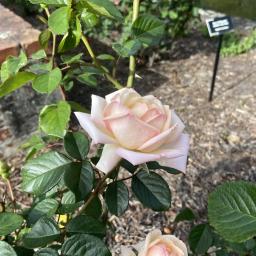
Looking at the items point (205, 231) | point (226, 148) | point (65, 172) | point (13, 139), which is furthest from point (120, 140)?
point (226, 148)

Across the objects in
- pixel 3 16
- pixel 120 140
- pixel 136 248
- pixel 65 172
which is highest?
pixel 120 140

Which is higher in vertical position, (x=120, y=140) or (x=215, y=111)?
(x=120, y=140)

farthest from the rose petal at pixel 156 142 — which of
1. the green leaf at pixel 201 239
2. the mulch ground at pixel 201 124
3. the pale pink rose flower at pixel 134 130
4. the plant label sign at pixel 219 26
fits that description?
the plant label sign at pixel 219 26

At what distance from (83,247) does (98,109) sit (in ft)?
0.78

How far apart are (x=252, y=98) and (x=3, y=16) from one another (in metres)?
1.80

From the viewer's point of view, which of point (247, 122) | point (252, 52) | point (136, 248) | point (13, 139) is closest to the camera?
point (136, 248)

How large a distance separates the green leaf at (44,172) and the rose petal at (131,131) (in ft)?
0.67

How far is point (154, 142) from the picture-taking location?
623mm

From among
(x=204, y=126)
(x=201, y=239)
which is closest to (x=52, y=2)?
(x=201, y=239)

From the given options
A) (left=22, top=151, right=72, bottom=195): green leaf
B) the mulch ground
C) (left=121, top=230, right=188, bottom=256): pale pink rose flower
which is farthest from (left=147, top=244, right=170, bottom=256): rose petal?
the mulch ground

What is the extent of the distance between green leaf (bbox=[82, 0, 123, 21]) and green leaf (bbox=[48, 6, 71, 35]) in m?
0.04

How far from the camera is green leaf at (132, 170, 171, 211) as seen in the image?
0.87 metres

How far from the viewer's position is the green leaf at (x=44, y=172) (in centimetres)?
81

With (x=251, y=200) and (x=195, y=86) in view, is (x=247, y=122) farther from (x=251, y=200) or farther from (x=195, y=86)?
(x=251, y=200)
